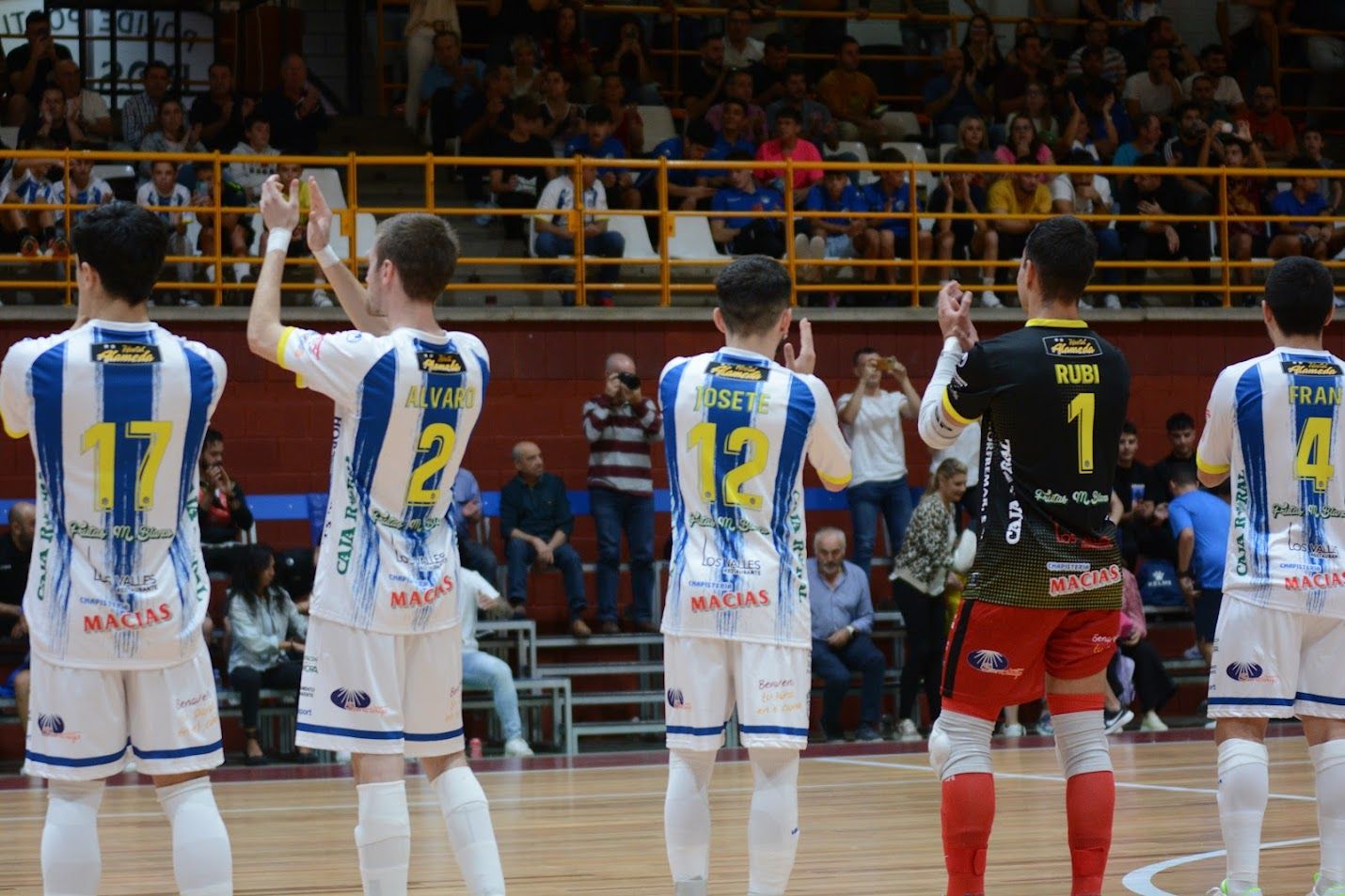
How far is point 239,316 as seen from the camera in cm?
1402

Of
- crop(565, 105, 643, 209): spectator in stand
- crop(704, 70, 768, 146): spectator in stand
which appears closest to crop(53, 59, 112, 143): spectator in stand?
crop(565, 105, 643, 209): spectator in stand

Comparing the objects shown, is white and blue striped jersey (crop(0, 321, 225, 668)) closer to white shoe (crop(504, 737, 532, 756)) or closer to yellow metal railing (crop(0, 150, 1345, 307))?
white shoe (crop(504, 737, 532, 756))

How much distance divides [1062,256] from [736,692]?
5.59 feet

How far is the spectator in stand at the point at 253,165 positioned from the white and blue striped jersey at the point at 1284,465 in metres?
10.3

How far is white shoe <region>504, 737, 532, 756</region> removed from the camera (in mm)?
12633

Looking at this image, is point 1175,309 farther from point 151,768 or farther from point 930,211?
point 151,768

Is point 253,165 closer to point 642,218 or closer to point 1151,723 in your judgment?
point 642,218

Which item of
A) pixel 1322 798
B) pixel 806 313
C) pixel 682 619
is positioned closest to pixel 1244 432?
pixel 1322 798

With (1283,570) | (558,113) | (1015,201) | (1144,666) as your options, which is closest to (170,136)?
(558,113)

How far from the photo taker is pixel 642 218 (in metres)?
15.7

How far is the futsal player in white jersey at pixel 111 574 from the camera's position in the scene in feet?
16.0

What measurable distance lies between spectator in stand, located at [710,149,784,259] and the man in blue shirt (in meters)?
3.91

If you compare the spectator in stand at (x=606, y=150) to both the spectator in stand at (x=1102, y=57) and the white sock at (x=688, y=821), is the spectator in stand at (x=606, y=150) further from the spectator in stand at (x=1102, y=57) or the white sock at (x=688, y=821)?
the white sock at (x=688, y=821)

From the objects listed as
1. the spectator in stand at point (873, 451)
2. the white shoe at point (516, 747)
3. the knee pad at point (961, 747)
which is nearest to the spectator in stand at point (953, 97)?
the spectator in stand at point (873, 451)
